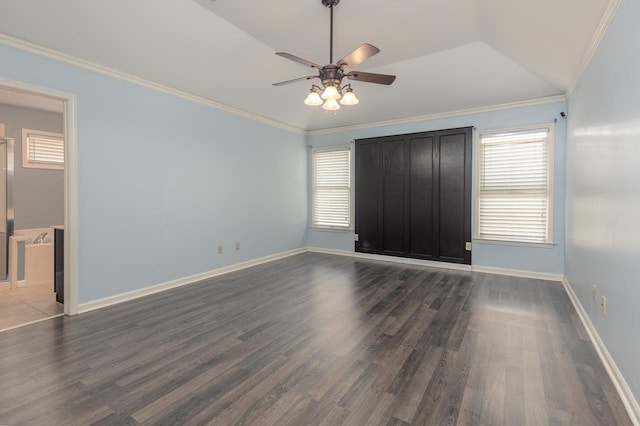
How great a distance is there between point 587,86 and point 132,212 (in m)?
5.07

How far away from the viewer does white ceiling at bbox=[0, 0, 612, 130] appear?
8.75 feet

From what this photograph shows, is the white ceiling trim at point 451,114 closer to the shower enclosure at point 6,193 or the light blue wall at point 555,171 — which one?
the light blue wall at point 555,171

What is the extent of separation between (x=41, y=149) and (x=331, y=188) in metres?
4.97

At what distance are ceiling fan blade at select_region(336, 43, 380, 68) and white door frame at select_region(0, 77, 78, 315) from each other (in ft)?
9.21

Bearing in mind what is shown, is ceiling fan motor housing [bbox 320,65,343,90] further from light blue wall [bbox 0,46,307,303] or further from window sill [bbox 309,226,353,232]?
window sill [bbox 309,226,353,232]

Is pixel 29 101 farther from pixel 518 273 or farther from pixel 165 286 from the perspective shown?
pixel 518 273

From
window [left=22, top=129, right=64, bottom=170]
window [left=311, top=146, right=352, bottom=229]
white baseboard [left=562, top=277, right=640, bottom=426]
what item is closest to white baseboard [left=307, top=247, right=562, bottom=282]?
window [left=311, top=146, right=352, bottom=229]

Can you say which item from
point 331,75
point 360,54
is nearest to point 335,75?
point 331,75

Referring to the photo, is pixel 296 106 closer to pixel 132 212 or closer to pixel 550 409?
pixel 132 212

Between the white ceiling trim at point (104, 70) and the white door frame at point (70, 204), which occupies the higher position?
the white ceiling trim at point (104, 70)

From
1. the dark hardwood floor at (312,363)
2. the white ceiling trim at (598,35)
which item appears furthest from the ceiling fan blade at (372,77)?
the dark hardwood floor at (312,363)

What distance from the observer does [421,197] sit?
5.48 m

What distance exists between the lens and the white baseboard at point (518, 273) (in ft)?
14.7

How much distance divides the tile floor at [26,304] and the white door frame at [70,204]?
337 millimetres
